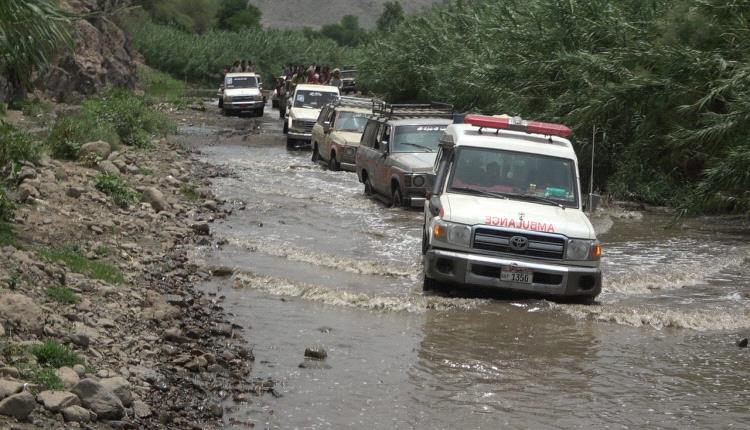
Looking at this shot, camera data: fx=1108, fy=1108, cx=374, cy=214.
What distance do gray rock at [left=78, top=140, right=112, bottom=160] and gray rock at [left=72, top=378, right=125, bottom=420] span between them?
12637 mm

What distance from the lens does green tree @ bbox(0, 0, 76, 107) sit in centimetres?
810

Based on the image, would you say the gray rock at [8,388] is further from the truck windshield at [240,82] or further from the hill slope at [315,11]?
the hill slope at [315,11]

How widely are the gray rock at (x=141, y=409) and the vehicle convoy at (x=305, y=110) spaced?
24061mm

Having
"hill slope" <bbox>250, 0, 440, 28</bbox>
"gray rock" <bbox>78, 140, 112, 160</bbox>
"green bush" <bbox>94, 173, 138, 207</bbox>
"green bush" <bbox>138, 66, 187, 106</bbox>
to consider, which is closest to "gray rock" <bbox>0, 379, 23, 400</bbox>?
"green bush" <bbox>94, 173, 138, 207</bbox>

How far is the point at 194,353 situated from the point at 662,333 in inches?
182

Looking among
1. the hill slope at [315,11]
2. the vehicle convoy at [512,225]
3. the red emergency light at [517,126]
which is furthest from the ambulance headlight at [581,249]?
the hill slope at [315,11]

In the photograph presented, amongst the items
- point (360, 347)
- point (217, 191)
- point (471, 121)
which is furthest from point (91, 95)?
point (360, 347)

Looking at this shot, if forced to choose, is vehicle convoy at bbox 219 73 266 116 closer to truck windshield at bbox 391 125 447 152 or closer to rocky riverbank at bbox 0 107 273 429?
truck windshield at bbox 391 125 447 152

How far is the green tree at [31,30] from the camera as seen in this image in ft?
26.6

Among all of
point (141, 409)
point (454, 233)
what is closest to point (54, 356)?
point (141, 409)

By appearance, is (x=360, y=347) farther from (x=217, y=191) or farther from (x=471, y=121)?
→ (x=217, y=191)

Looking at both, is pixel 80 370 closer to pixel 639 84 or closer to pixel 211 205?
pixel 211 205

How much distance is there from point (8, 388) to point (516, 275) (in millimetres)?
5730

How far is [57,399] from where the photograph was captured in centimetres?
664
